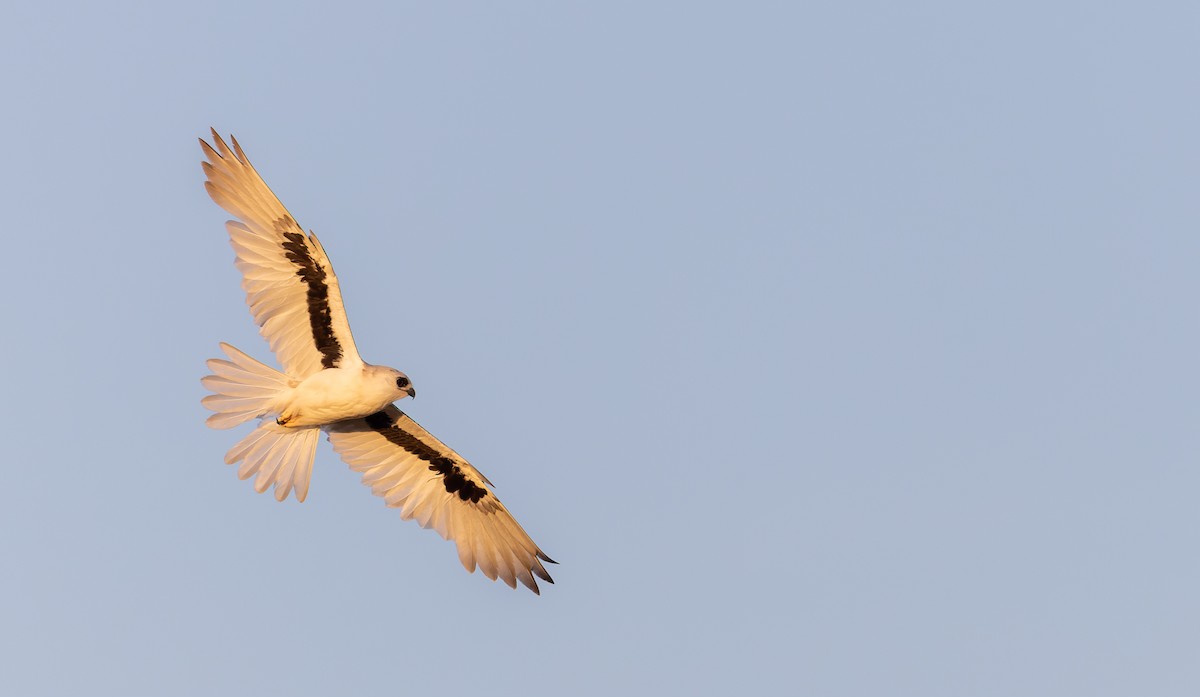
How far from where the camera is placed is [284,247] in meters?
22.6

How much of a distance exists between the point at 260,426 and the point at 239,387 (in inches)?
37.3

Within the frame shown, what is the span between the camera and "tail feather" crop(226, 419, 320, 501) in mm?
23484

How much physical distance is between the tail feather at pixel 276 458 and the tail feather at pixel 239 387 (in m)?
0.61

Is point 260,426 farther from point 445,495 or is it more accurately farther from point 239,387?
point 445,495

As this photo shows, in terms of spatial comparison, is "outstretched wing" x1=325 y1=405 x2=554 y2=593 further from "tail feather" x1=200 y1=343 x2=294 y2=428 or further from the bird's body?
"tail feather" x1=200 y1=343 x2=294 y2=428

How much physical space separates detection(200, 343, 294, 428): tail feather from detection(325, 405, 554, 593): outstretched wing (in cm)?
217

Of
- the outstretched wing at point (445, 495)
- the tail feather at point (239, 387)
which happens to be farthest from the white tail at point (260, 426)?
the outstretched wing at point (445, 495)

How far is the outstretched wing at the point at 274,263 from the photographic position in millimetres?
22453

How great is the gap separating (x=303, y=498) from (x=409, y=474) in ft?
7.37

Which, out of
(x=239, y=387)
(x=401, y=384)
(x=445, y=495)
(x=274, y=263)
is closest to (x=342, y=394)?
(x=401, y=384)

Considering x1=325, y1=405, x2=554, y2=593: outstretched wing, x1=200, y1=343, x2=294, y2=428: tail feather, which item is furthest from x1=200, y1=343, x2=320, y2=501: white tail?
x1=325, y1=405, x2=554, y2=593: outstretched wing

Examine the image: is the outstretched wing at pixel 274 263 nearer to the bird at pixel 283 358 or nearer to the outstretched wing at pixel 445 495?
the bird at pixel 283 358

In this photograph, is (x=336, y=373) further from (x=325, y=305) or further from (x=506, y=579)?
(x=506, y=579)

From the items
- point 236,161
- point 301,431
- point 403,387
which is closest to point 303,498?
point 301,431
